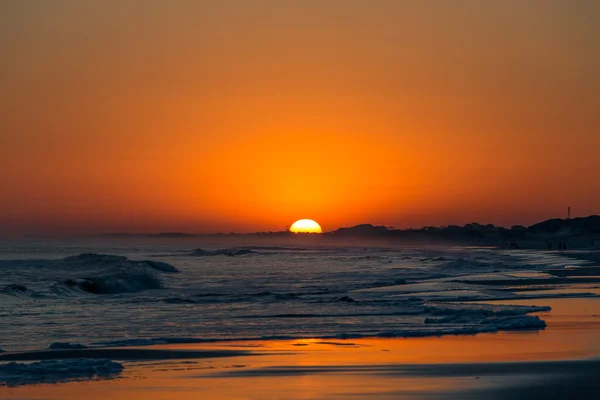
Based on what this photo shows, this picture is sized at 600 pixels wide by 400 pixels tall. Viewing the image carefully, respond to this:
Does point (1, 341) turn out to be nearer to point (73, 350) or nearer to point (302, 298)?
point (73, 350)

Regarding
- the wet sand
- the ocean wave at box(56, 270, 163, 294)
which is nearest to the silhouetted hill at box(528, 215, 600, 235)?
the ocean wave at box(56, 270, 163, 294)

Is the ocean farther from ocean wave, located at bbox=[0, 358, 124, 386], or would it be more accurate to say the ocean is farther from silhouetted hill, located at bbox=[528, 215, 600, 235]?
silhouetted hill, located at bbox=[528, 215, 600, 235]

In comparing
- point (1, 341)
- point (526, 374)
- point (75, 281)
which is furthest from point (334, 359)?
point (75, 281)

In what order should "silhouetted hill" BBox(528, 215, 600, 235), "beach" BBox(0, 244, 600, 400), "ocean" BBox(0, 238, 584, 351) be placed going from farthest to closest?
"silhouetted hill" BBox(528, 215, 600, 235)
"ocean" BBox(0, 238, 584, 351)
"beach" BBox(0, 244, 600, 400)

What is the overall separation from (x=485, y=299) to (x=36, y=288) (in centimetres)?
1721

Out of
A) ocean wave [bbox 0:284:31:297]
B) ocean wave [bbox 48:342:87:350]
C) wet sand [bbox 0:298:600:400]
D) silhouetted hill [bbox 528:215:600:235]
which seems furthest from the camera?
silhouetted hill [bbox 528:215:600:235]

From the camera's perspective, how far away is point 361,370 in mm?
11281

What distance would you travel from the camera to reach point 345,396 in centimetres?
946

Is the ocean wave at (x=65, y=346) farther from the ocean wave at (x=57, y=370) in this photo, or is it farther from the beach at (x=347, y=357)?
the ocean wave at (x=57, y=370)

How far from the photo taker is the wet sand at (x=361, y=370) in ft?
32.0

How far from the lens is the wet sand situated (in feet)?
32.0

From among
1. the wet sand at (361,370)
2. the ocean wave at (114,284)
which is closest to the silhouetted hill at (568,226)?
the ocean wave at (114,284)

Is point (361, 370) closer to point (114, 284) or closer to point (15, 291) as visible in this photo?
point (15, 291)

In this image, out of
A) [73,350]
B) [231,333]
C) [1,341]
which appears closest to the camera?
[73,350]
